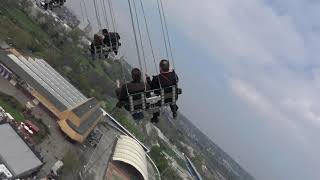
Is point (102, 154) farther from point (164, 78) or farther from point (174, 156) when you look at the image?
point (174, 156)

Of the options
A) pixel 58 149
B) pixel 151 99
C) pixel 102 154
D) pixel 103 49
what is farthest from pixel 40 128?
pixel 151 99

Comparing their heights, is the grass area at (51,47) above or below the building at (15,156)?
above

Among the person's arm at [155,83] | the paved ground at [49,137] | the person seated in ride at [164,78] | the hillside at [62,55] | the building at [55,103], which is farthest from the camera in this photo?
the hillside at [62,55]

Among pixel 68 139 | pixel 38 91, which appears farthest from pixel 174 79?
pixel 38 91

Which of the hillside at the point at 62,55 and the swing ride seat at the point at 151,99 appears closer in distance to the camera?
the swing ride seat at the point at 151,99

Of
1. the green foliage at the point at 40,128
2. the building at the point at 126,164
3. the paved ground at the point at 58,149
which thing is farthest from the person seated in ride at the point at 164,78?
the building at the point at 126,164

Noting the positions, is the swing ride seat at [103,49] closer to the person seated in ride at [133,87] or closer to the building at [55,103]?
the person seated in ride at [133,87]
